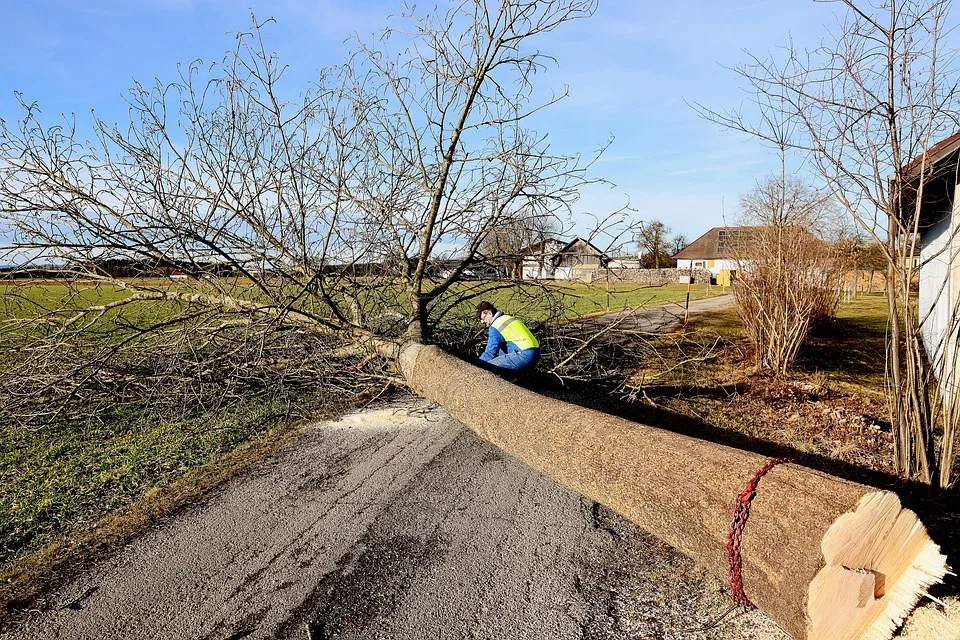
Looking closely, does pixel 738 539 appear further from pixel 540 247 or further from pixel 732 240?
pixel 732 240

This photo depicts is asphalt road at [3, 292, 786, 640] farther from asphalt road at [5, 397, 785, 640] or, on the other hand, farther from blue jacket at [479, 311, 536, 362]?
blue jacket at [479, 311, 536, 362]

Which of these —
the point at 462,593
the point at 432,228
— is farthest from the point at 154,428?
the point at 462,593

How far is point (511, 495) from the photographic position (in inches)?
160

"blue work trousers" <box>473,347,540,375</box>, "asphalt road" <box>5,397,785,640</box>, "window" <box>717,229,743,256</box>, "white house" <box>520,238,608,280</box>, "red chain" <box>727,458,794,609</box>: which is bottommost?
"asphalt road" <box>5,397,785,640</box>

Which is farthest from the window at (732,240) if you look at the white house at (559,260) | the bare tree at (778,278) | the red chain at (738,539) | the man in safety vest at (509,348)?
the red chain at (738,539)

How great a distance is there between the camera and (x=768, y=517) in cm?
229

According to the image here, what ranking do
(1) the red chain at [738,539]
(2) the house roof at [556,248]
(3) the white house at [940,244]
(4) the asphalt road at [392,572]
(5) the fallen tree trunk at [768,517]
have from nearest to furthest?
(5) the fallen tree trunk at [768,517] → (1) the red chain at [738,539] → (4) the asphalt road at [392,572] → (3) the white house at [940,244] → (2) the house roof at [556,248]

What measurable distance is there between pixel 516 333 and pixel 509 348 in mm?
177

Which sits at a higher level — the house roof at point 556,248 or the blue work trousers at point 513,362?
the house roof at point 556,248

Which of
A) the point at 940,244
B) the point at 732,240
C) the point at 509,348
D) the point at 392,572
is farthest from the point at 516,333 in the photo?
the point at 940,244

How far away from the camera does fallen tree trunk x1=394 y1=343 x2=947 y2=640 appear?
192cm

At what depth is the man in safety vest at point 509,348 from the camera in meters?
5.67

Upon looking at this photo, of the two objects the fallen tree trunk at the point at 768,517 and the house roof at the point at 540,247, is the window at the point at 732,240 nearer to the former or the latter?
the house roof at the point at 540,247

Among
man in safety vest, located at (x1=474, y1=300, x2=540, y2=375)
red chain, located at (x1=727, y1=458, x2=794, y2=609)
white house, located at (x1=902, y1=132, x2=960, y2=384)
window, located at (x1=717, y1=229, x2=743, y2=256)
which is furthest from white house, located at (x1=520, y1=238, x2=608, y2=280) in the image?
red chain, located at (x1=727, y1=458, x2=794, y2=609)
